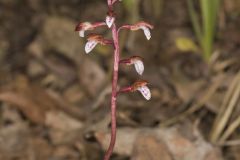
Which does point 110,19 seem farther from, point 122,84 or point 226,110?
point 122,84

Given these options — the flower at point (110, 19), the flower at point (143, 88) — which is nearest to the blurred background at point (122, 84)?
the flower at point (143, 88)

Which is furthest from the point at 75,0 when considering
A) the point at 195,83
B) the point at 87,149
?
the point at 87,149

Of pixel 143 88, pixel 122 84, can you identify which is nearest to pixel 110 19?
pixel 143 88

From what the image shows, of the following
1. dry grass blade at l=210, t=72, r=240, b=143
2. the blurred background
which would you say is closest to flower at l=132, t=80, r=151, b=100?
the blurred background

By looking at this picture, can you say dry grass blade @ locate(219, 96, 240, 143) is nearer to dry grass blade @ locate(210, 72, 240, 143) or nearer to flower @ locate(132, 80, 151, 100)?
dry grass blade @ locate(210, 72, 240, 143)

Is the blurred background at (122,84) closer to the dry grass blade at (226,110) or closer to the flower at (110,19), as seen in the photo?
the dry grass blade at (226,110)

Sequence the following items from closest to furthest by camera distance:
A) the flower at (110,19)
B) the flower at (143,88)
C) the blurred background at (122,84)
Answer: the flower at (110,19), the flower at (143,88), the blurred background at (122,84)

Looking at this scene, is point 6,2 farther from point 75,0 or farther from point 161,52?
point 161,52
